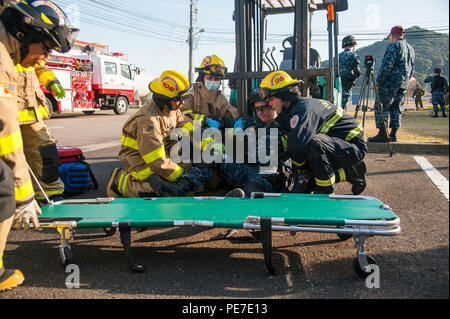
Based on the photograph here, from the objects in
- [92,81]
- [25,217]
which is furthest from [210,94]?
[92,81]

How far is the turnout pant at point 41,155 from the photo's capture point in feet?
10.7

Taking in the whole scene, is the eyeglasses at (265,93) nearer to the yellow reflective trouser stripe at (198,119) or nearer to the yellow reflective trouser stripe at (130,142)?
the yellow reflective trouser stripe at (198,119)

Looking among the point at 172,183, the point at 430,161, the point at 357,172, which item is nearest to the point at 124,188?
the point at 172,183

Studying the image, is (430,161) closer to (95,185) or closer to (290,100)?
(290,100)

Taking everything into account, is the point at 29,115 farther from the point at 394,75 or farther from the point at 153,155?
the point at 394,75

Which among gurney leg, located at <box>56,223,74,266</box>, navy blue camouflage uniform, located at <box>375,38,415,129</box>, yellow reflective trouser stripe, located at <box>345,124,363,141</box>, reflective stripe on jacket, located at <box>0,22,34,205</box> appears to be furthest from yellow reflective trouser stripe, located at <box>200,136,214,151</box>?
navy blue camouflage uniform, located at <box>375,38,415,129</box>

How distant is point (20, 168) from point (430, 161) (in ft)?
18.7

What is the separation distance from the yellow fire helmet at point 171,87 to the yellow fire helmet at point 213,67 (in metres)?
1.21

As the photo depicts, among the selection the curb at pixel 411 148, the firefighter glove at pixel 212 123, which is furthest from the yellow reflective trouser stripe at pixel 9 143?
the curb at pixel 411 148

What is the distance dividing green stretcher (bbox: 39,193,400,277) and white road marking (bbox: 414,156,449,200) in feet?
6.38

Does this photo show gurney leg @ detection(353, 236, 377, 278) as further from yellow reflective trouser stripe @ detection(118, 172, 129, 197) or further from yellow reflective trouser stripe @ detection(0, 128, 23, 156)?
yellow reflective trouser stripe @ detection(118, 172, 129, 197)

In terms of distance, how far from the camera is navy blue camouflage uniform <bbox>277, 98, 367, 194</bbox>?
117 inches
